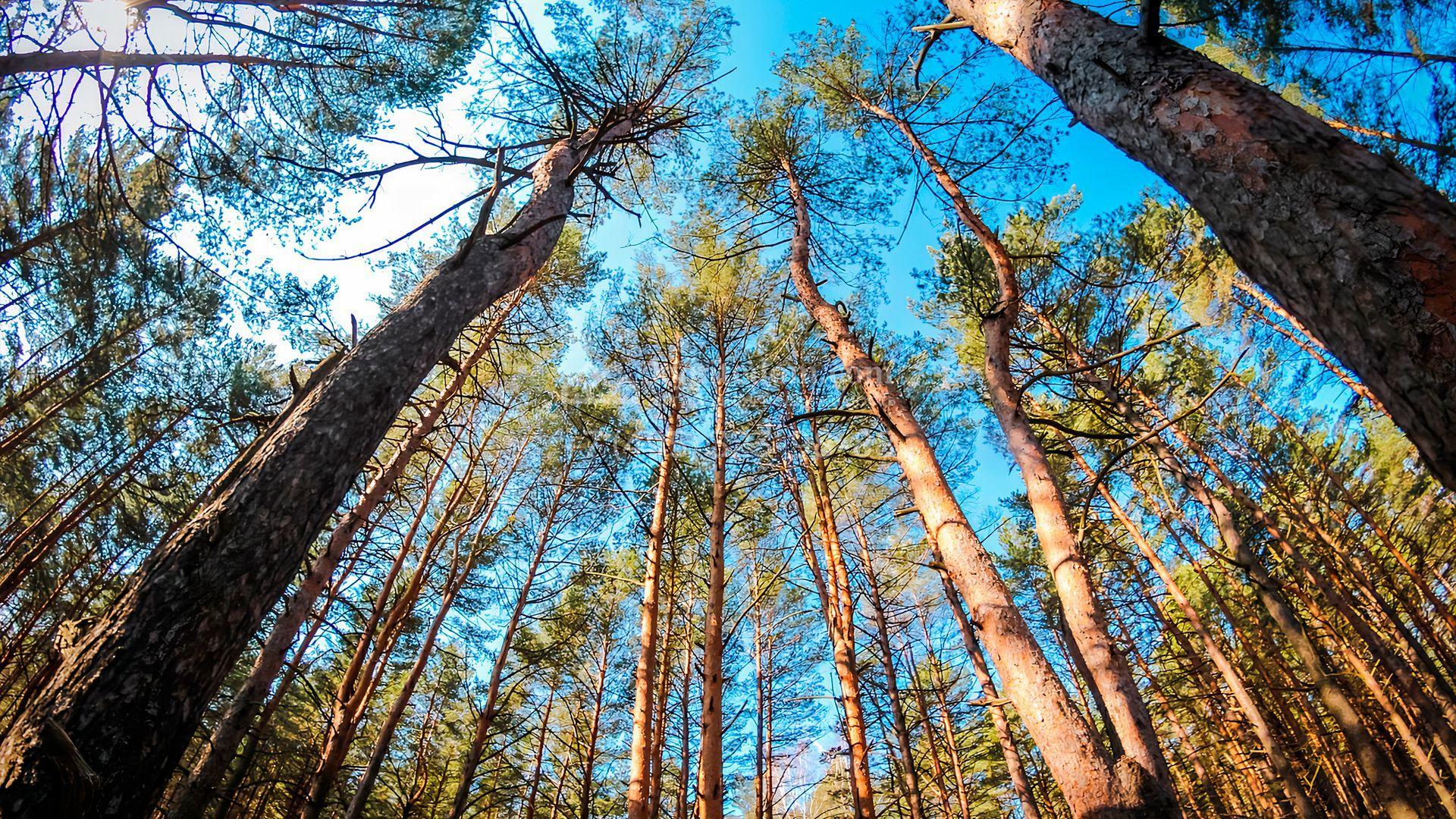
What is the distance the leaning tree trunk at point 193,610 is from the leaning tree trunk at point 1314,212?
114 inches

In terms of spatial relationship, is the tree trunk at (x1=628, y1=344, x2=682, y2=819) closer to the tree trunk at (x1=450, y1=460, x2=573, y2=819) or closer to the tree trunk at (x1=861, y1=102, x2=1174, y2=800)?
the tree trunk at (x1=450, y1=460, x2=573, y2=819)

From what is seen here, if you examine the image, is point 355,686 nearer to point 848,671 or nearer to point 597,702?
point 597,702

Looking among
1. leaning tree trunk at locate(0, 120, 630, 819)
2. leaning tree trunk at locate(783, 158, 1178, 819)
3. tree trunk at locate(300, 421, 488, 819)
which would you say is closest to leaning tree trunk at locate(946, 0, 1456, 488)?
leaning tree trunk at locate(783, 158, 1178, 819)

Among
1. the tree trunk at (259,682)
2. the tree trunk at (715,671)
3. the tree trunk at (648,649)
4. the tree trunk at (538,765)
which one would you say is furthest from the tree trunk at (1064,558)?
the tree trunk at (538,765)

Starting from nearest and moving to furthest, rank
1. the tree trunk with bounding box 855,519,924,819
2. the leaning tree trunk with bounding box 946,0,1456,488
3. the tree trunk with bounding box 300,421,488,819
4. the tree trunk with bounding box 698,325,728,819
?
the leaning tree trunk with bounding box 946,0,1456,488 → the tree trunk with bounding box 698,325,728,819 → the tree trunk with bounding box 300,421,488,819 → the tree trunk with bounding box 855,519,924,819

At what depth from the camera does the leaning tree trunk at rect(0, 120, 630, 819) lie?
132 centimetres

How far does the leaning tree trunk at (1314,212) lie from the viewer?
3.53 ft

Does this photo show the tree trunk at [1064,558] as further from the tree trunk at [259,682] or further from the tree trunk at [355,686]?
the tree trunk at [355,686]

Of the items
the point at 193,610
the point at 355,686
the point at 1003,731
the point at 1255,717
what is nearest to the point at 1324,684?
the point at 1255,717

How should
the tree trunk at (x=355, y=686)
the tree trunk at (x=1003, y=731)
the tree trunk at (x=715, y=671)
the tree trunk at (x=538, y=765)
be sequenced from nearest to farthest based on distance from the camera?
1. the tree trunk at (x=715, y=671)
2. the tree trunk at (x=355, y=686)
3. the tree trunk at (x=1003, y=731)
4. the tree trunk at (x=538, y=765)

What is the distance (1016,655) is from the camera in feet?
7.86

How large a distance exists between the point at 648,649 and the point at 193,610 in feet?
15.0

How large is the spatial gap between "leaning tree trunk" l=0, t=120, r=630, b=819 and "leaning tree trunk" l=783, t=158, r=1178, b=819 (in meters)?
2.73

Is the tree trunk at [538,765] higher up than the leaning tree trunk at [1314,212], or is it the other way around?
the tree trunk at [538,765]
